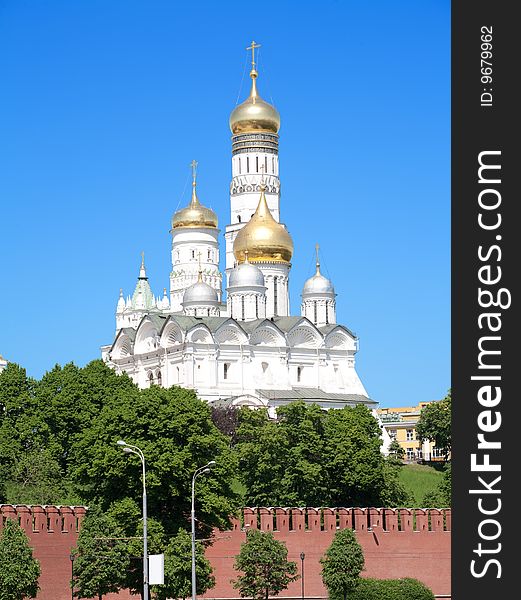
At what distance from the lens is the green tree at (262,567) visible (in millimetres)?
45969

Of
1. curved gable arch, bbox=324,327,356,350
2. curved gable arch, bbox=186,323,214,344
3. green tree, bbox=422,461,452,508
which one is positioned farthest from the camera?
curved gable arch, bbox=324,327,356,350

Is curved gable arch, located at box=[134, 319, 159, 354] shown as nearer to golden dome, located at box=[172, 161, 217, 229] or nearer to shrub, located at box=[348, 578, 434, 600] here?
golden dome, located at box=[172, 161, 217, 229]

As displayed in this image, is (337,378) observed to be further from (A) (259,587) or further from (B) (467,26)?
(B) (467,26)

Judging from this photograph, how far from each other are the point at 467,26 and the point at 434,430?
67630 millimetres

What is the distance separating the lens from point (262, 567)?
46.2 meters

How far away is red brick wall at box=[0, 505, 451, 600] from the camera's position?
4591 centimetres

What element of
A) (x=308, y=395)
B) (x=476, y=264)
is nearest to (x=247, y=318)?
(x=308, y=395)

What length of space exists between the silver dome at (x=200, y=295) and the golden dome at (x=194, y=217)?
7128 mm

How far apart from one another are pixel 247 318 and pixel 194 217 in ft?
35.1

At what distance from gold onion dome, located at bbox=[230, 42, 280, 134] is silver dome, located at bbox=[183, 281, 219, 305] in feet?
35.5

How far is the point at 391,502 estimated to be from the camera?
2297 inches

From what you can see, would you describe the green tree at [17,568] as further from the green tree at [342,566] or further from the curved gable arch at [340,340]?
the curved gable arch at [340,340]

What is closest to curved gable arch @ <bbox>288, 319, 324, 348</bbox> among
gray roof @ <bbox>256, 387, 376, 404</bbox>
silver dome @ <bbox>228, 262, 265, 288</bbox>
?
gray roof @ <bbox>256, 387, 376, 404</bbox>

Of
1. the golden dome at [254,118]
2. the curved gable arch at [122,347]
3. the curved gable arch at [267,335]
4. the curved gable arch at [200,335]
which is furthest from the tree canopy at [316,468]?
the golden dome at [254,118]
